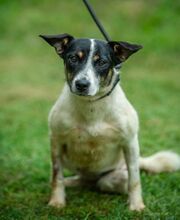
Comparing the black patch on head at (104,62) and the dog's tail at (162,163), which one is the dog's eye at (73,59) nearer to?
the black patch on head at (104,62)

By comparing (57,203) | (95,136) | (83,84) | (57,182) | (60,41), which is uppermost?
(60,41)

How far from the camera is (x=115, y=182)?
6254mm

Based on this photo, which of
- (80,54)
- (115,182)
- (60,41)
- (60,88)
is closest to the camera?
(80,54)

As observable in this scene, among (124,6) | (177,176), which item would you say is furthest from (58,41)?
(124,6)

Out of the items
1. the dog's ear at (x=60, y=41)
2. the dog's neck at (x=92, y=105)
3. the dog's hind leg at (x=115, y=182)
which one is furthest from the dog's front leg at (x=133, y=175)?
the dog's ear at (x=60, y=41)

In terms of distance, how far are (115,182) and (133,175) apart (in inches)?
14.4

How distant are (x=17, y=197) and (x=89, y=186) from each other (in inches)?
31.4

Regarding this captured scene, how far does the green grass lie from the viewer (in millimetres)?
6047

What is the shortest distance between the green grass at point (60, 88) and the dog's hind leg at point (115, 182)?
8cm

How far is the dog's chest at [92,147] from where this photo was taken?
5.71 metres

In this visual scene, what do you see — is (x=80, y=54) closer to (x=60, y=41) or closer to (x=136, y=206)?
(x=60, y=41)

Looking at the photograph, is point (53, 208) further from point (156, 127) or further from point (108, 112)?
point (156, 127)

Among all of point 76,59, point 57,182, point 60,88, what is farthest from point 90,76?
point 60,88

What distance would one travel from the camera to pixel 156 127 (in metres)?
9.03
